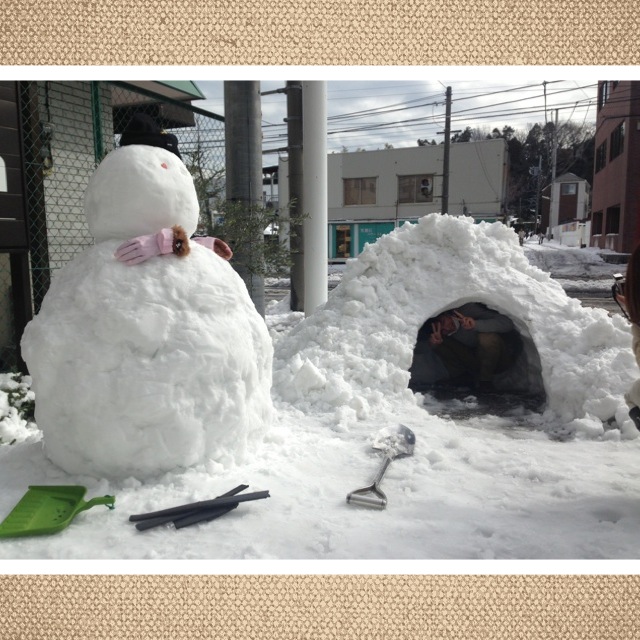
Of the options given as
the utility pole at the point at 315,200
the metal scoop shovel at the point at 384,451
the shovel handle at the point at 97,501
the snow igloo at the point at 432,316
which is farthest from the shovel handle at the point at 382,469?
the utility pole at the point at 315,200

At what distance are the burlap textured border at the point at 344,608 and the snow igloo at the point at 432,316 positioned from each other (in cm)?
115

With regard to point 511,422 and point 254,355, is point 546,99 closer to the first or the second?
point 254,355

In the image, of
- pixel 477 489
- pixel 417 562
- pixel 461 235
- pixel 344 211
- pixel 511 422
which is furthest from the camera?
pixel 461 235

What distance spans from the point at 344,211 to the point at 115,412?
132 centimetres

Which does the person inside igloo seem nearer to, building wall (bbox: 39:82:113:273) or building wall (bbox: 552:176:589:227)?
building wall (bbox: 552:176:589:227)

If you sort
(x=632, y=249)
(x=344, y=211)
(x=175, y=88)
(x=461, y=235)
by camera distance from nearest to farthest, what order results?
(x=632, y=249) → (x=175, y=88) → (x=344, y=211) → (x=461, y=235)

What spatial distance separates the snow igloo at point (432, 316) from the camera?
2.76 m

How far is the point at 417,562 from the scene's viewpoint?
1.31 m

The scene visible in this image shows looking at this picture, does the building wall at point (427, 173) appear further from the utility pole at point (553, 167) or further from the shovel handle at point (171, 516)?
the shovel handle at point (171, 516)

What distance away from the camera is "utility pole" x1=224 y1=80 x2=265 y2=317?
2115 millimetres

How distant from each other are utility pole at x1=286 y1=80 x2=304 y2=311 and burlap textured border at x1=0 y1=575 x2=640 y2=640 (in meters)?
1.33

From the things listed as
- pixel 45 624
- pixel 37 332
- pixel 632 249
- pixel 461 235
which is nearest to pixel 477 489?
pixel 632 249

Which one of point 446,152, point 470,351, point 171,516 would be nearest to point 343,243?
point 446,152

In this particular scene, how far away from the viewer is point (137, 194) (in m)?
1.68
